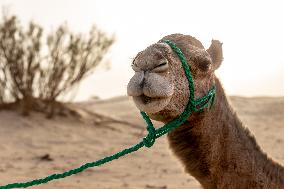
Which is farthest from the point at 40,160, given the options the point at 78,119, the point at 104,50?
the point at 104,50

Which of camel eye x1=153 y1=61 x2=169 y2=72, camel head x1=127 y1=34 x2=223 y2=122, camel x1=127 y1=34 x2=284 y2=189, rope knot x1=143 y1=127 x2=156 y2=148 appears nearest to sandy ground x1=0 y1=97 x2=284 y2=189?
camel x1=127 y1=34 x2=284 y2=189

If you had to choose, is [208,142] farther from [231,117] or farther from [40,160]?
[40,160]

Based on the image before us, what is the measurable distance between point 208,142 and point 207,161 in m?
0.11

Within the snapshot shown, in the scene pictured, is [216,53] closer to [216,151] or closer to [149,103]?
[216,151]

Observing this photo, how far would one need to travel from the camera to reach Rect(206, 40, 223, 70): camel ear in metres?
3.74

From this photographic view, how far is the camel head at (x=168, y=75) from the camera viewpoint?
304 cm

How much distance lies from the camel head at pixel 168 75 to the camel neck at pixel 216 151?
0.58ft

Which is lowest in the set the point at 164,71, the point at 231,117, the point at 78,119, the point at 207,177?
the point at 78,119

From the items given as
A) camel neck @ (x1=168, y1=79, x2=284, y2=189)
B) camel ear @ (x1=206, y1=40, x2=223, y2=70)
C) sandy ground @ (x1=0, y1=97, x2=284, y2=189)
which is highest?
camel ear @ (x1=206, y1=40, x2=223, y2=70)

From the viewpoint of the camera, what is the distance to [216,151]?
3523mm

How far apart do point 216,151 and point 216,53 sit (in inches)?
25.3

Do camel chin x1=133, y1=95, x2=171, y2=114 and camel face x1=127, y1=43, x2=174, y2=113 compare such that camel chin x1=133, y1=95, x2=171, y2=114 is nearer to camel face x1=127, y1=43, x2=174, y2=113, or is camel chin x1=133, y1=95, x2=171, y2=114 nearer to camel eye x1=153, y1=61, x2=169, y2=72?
camel face x1=127, y1=43, x2=174, y2=113

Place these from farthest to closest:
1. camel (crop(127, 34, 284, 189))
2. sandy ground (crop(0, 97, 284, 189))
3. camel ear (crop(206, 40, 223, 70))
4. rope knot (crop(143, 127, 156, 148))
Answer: sandy ground (crop(0, 97, 284, 189)) < camel ear (crop(206, 40, 223, 70)) < rope knot (crop(143, 127, 156, 148)) < camel (crop(127, 34, 284, 189))

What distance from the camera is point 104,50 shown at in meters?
16.3
